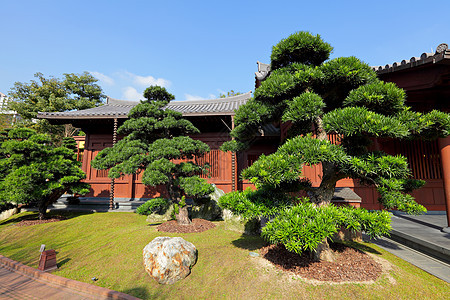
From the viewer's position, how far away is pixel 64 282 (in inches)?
145

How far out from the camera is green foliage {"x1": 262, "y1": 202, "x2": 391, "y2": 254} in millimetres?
2283

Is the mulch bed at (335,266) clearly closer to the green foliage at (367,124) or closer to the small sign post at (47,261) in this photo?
the green foliage at (367,124)

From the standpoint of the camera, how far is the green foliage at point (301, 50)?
354 centimetres

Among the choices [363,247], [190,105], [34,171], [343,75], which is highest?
[190,105]

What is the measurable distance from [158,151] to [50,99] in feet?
59.5

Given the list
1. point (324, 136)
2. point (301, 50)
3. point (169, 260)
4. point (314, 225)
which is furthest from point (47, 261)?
point (301, 50)

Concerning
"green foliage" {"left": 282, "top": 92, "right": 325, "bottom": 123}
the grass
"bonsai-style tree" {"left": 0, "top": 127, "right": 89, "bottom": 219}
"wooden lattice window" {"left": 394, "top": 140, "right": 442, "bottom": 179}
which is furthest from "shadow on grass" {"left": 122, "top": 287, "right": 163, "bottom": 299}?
"wooden lattice window" {"left": 394, "top": 140, "right": 442, "bottom": 179}

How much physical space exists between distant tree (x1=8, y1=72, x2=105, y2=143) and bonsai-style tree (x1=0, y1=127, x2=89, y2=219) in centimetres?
1164

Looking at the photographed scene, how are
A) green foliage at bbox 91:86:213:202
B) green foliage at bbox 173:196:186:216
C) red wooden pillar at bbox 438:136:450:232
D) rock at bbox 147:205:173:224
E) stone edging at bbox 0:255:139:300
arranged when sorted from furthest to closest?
rock at bbox 147:205:173:224, green foliage at bbox 173:196:186:216, green foliage at bbox 91:86:213:202, red wooden pillar at bbox 438:136:450:232, stone edging at bbox 0:255:139:300

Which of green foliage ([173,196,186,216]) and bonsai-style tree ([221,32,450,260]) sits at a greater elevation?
bonsai-style tree ([221,32,450,260])

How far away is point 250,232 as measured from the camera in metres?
5.26

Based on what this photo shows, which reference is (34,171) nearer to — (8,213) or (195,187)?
(8,213)

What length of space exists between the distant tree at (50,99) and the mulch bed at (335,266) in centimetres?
2141

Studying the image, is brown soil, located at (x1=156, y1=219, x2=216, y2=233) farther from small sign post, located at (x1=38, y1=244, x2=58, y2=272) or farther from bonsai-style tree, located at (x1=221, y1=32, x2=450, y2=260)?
bonsai-style tree, located at (x1=221, y1=32, x2=450, y2=260)
